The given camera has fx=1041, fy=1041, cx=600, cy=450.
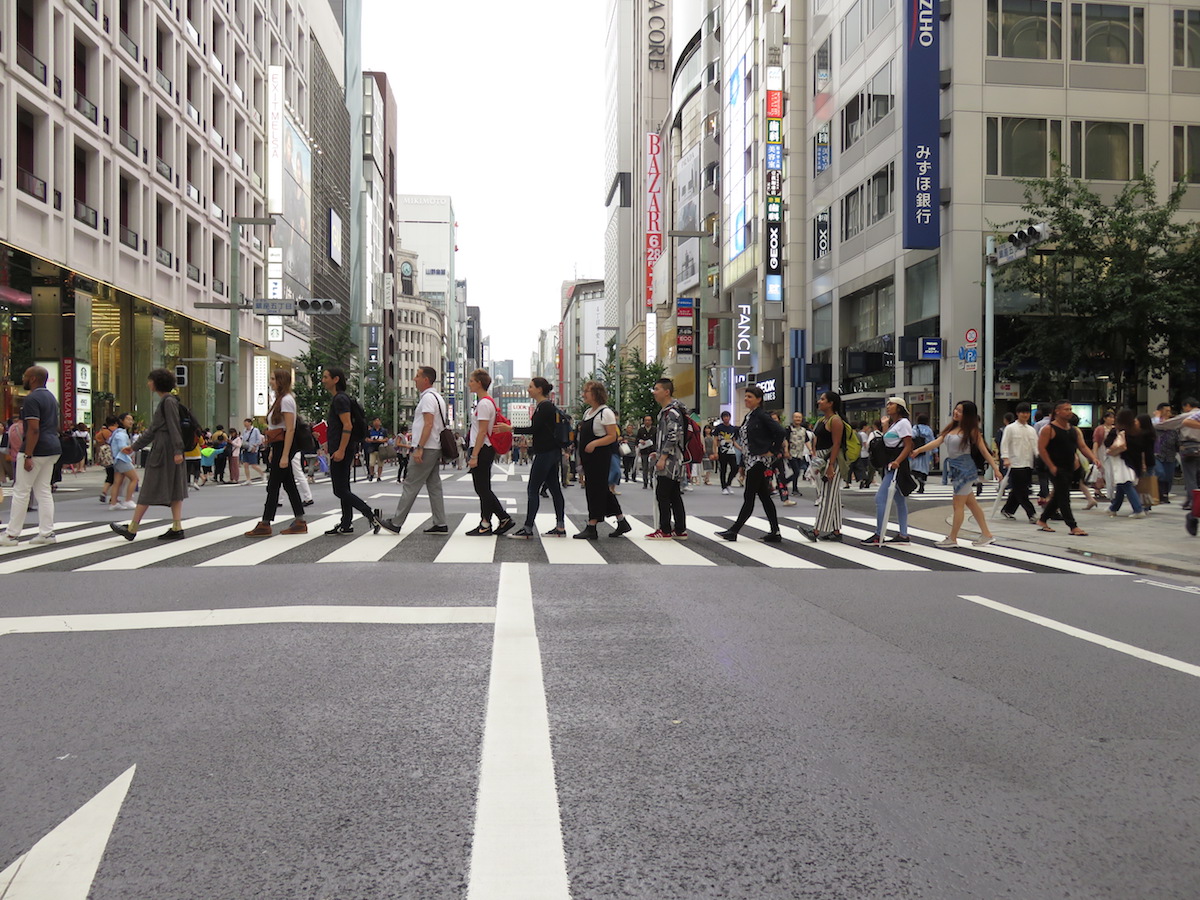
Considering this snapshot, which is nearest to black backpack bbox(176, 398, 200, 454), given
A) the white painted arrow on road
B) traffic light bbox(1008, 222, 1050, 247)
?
the white painted arrow on road

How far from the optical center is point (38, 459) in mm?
10602

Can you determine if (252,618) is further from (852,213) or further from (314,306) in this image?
(852,213)

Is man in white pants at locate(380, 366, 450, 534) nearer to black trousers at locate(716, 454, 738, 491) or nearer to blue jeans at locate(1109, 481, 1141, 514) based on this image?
blue jeans at locate(1109, 481, 1141, 514)

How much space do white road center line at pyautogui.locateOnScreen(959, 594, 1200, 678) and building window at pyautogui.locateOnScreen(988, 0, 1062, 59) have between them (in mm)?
28095

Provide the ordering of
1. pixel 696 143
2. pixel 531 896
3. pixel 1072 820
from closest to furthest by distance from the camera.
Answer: pixel 531 896 < pixel 1072 820 < pixel 696 143

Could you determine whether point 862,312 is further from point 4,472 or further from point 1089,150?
point 4,472

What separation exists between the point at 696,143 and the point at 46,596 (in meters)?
64.7

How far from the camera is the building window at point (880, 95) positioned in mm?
34000

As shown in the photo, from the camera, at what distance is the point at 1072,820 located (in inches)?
123

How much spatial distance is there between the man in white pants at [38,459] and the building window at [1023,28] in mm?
28776

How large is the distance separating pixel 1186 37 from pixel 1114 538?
2557 cm

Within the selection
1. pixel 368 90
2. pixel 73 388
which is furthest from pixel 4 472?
pixel 368 90

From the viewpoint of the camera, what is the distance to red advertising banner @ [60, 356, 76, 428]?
93.1 feet

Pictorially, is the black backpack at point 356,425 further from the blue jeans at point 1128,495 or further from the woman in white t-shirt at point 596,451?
the blue jeans at point 1128,495
